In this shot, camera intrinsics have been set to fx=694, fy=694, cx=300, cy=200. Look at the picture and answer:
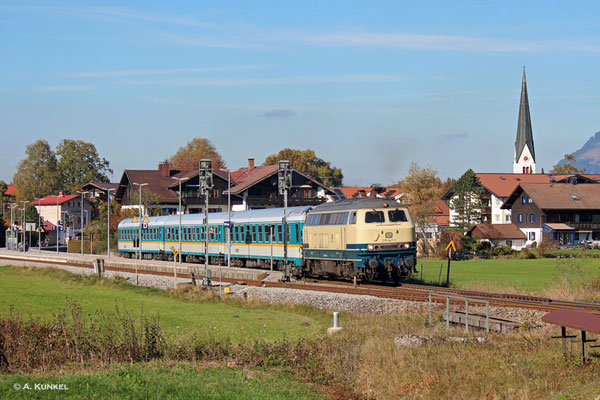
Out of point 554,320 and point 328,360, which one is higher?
point 554,320

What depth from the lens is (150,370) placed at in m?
14.2

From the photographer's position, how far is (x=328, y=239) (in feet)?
97.7

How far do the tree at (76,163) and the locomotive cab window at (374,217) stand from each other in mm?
108569

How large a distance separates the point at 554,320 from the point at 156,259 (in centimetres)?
4678

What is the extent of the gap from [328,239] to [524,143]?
117 meters

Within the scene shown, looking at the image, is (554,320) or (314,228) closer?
(554,320)

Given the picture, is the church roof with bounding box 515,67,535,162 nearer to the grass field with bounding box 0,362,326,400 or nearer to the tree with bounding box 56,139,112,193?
the tree with bounding box 56,139,112,193

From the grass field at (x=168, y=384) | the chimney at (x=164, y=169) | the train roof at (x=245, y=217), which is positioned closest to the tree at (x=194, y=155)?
the chimney at (x=164, y=169)

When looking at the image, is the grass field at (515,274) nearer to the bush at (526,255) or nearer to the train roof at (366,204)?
the train roof at (366,204)

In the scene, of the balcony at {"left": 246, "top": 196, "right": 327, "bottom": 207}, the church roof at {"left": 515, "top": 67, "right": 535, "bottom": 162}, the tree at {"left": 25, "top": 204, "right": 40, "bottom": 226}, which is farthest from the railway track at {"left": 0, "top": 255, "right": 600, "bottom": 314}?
the church roof at {"left": 515, "top": 67, "right": 535, "bottom": 162}

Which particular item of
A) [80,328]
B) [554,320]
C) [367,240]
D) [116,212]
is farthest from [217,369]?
[116,212]

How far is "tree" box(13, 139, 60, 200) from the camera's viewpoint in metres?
123

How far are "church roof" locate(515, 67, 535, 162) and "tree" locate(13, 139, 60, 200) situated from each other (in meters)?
89.1

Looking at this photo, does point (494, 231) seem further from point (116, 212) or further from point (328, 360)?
point (328, 360)
